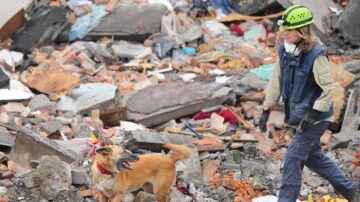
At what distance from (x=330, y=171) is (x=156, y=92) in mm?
4316

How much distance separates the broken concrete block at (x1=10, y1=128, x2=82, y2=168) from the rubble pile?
12 millimetres

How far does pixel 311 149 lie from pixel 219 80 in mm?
5071

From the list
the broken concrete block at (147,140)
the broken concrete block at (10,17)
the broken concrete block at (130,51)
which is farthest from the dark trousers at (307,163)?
the broken concrete block at (10,17)

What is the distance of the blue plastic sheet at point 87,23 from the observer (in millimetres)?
12869

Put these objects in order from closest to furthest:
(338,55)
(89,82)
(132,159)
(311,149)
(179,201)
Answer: (132,159) < (311,149) < (179,201) < (89,82) < (338,55)

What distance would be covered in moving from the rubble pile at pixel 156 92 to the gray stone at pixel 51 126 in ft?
0.05

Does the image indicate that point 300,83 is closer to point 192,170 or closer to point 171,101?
point 192,170

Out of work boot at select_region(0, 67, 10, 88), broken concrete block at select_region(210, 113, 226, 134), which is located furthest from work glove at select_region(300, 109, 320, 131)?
work boot at select_region(0, 67, 10, 88)

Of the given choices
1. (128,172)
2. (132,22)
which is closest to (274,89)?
(128,172)

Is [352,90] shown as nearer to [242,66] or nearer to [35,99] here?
[242,66]

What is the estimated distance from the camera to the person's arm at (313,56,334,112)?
17.9 ft

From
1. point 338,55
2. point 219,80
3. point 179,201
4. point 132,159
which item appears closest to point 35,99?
point 219,80

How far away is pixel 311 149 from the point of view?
5.86 meters

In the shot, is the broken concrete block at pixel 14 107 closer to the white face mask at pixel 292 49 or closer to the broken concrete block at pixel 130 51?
the broken concrete block at pixel 130 51
